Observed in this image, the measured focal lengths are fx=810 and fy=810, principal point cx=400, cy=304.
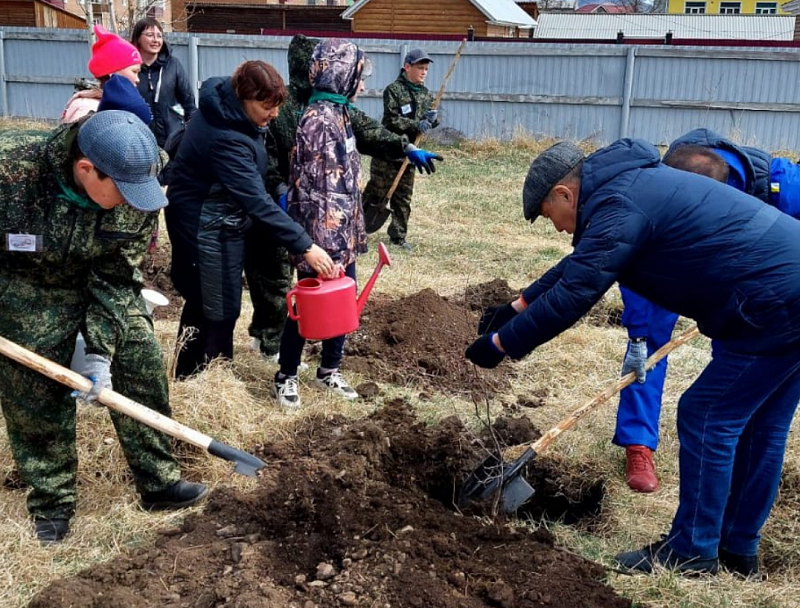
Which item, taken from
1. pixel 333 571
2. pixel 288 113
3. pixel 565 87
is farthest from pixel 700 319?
pixel 565 87

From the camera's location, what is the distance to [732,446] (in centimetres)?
287

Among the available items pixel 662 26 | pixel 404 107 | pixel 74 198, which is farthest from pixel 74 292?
pixel 662 26

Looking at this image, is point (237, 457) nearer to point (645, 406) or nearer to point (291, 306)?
point (291, 306)

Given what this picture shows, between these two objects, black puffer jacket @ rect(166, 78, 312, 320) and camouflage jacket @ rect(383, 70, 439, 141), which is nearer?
black puffer jacket @ rect(166, 78, 312, 320)

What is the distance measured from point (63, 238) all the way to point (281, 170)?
2026mm

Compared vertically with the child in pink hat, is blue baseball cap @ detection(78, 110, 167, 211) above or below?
below

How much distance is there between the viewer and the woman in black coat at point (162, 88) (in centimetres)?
624

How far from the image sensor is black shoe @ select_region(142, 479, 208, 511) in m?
3.31

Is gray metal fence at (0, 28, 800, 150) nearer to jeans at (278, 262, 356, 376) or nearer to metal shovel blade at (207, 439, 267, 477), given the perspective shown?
jeans at (278, 262, 356, 376)

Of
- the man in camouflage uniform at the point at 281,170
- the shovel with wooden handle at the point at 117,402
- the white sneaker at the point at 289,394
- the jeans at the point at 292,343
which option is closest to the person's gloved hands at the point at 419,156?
the man in camouflage uniform at the point at 281,170

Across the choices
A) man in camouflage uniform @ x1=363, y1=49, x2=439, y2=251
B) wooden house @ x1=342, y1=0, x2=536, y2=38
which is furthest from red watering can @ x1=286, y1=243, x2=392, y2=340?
wooden house @ x1=342, y1=0, x2=536, y2=38

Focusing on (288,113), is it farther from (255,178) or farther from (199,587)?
(199,587)

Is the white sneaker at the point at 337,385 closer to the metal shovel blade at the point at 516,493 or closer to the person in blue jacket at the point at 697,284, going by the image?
Answer: the metal shovel blade at the point at 516,493

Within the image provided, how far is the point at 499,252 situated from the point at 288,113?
4.13 m
